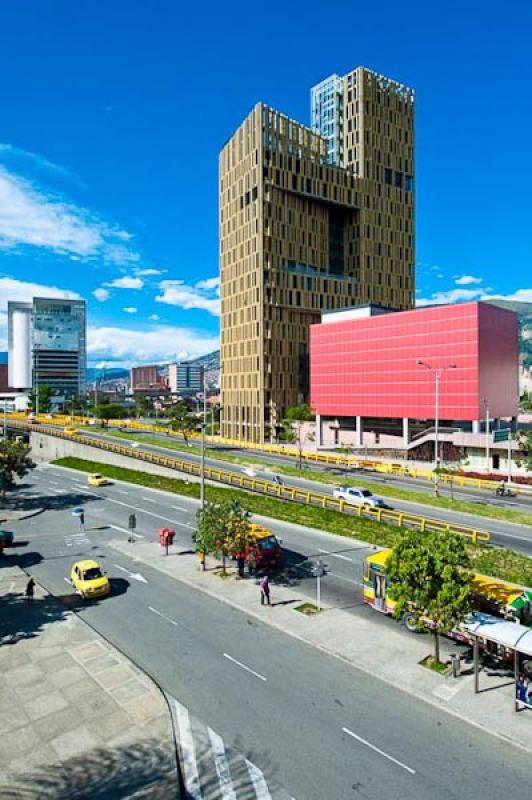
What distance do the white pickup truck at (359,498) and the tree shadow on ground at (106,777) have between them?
28.4m

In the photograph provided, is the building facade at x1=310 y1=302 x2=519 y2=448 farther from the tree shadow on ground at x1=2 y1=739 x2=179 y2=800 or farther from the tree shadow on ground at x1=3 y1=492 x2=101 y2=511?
the tree shadow on ground at x1=2 y1=739 x2=179 y2=800

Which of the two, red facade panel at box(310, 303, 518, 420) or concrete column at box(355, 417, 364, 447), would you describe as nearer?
red facade panel at box(310, 303, 518, 420)

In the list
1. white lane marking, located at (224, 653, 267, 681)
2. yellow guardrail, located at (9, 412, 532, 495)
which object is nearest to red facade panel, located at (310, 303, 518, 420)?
yellow guardrail, located at (9, 412, 532, 495)

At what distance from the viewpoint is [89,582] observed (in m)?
24.8

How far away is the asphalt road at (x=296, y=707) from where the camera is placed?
12.3 meters

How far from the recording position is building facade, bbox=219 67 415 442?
3974 inches

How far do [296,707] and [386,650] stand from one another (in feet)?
15.6

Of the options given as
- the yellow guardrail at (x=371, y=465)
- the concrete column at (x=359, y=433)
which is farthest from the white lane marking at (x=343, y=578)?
the concrete column at (x=359, y=433)

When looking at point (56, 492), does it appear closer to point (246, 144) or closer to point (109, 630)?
point (109, 630)

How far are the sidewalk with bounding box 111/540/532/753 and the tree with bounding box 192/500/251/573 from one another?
1.83 meters

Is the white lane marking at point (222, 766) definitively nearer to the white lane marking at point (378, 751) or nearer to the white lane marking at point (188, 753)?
the white lane marking at point (188, 753)

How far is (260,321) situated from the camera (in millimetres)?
99250

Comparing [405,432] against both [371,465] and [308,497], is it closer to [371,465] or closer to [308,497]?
[371,465]

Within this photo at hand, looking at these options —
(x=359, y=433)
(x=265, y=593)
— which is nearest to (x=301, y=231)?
(x=359, y=433)
